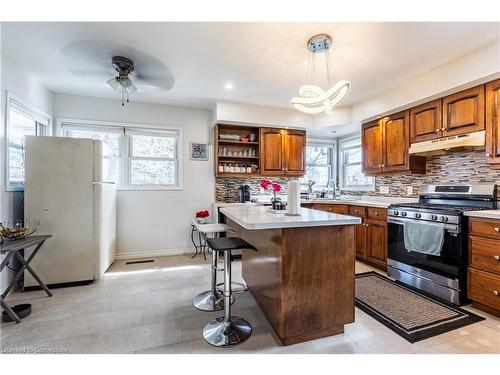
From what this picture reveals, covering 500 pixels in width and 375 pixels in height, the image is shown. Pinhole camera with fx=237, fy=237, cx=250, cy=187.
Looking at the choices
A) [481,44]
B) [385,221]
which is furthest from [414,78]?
[385,221]

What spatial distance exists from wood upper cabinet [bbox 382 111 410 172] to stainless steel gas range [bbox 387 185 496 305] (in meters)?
0.52

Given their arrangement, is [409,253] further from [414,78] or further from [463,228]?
[414,78]

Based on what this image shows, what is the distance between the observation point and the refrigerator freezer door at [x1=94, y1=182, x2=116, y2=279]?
112 inches

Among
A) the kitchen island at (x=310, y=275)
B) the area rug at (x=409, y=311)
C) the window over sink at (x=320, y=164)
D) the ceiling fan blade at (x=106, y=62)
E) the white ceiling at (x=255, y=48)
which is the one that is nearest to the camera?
the kitchen island at (x=310, y=275)

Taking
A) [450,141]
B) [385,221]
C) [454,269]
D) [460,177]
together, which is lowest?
[454,269]

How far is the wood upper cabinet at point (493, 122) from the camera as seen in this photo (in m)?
2.34

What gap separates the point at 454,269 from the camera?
229 cm

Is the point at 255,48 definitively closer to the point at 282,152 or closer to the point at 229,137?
the point at 229,137

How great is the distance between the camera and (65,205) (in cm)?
272

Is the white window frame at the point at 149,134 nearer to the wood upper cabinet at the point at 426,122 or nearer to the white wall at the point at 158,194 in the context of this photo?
the white wall at the point at 158,194

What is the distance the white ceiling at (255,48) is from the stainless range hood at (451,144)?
2.74 ft

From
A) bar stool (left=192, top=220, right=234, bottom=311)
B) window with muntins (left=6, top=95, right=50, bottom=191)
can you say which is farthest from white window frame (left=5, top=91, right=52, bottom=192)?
bar stool (left=192, top=220, right=234, bottom=311)

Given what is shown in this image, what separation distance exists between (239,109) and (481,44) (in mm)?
2882

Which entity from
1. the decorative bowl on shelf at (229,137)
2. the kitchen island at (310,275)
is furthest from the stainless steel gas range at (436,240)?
the decorative bowl on shelf at (229,137)
